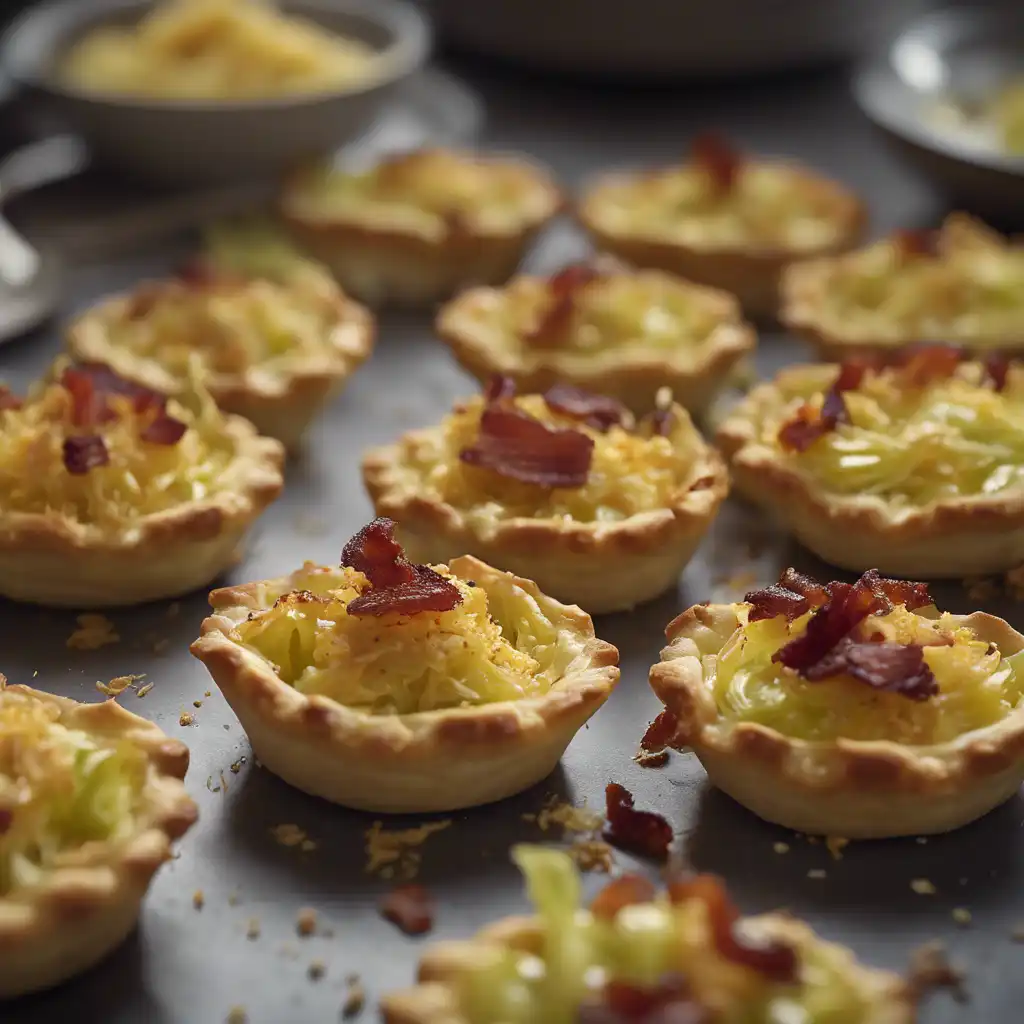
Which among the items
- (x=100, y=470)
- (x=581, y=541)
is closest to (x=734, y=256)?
(x=581, y=541)

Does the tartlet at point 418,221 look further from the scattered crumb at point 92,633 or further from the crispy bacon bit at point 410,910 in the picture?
the crispy bacon bit at point 410,910

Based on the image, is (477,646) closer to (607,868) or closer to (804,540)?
(607,868)

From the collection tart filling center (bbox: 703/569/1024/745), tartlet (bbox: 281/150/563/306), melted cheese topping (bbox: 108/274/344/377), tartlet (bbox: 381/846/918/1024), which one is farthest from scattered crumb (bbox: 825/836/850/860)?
tartlet (bbox: 281/150/563/306)

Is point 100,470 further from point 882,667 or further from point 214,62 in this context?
point 214,62

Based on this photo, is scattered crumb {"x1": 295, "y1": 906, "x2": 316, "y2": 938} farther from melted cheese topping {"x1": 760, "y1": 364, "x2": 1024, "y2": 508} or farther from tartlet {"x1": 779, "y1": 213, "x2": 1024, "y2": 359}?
tartlet {"x1": 779, "y1": 213, "x2": 1024, "y2": 359}

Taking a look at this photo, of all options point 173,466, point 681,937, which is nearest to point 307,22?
point 173,466
